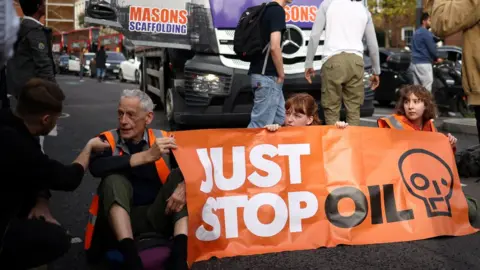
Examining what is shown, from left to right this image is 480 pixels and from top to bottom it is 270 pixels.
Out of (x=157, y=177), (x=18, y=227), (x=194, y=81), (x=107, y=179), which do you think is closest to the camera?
(x=18, y=227)

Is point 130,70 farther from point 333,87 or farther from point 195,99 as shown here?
point 333,87

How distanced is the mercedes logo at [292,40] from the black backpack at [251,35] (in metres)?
2.10

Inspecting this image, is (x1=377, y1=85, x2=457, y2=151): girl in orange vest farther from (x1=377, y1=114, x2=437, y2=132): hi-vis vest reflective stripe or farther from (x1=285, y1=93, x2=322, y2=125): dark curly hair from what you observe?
(x1=285, y1=93, x2=322, y2=125): dark curly hair

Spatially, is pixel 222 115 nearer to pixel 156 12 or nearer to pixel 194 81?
pixel 194 81

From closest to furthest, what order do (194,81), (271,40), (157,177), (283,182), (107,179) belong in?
1. (107,179)
2. (157,177)
3. (283,182)
4. (271,40)
5. (194,81)

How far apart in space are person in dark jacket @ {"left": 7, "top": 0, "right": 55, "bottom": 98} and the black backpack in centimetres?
171

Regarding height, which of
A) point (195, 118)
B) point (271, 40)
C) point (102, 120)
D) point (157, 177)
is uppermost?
point (271, 40)

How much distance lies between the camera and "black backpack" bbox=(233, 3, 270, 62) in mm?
5879

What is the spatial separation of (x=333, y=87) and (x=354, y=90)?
0.22 metres

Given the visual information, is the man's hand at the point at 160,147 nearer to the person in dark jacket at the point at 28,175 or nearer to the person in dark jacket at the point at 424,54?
the person in dark jacket at the point at 28,175

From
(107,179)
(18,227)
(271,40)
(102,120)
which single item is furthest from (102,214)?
(102,120)

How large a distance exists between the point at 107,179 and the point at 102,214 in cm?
20

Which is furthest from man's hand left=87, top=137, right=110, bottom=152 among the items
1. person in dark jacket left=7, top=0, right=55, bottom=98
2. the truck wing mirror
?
the truck wing mirror

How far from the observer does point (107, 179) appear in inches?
140
